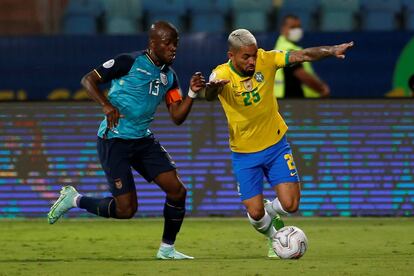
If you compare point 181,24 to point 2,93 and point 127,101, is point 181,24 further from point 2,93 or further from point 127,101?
point 127,101

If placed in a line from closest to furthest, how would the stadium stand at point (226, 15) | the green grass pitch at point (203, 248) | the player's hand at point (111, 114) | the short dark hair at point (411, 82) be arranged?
the green grass pitch at point (203, 248) < the player's hand at point (111, 114) < the short dark hair at point (411, 82) < the stadium stand at point (226, 15)

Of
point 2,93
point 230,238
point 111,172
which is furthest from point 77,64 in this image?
point 111,172

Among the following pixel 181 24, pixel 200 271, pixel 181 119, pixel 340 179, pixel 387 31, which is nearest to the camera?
pixel 200 271

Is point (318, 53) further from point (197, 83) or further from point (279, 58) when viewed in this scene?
point (197, 83)

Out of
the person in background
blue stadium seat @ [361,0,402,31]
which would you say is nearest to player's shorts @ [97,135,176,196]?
the person in background

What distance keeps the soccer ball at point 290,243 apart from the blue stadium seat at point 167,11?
829 centimetres

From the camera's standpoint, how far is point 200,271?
850 centimetres

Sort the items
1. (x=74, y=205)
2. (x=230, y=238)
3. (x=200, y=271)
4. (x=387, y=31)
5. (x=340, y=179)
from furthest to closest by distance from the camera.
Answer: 1. (x=387, y=31)
2. (x=340, y=179)
3. (x=230, y=238)
4. (x=74, y=205)
5. (x=200, y=271)

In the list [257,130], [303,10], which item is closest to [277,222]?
[257,130]

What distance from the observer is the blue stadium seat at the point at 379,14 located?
55.6 ft

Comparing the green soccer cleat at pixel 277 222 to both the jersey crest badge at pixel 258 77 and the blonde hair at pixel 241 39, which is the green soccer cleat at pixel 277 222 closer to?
the jersey crest badge at pixel 258 77

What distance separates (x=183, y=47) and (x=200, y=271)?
776 centimetres

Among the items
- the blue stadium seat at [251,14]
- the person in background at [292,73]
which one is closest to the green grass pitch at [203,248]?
the person in background at [292,73]

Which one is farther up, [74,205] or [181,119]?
[181,119]
